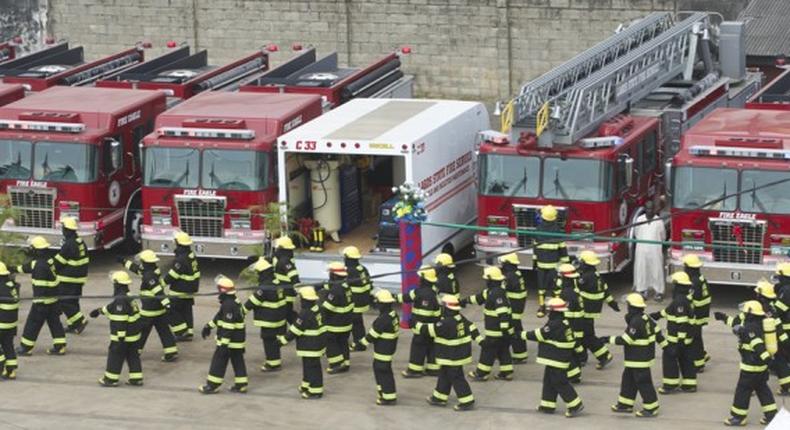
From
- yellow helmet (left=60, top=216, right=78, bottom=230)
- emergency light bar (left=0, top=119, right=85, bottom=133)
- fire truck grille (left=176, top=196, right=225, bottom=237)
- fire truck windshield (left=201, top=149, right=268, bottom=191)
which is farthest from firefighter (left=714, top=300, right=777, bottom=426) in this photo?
emergency light bar (left=0, top=119, right=85, bottom=133)

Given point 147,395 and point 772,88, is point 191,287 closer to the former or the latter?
point 147,395

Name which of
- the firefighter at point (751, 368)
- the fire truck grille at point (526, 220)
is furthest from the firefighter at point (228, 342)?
the firefighter at point (751, 368)

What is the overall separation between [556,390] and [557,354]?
408 mm

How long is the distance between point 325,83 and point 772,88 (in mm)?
6250

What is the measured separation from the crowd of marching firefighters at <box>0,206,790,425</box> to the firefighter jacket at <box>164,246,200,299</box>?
11 mm

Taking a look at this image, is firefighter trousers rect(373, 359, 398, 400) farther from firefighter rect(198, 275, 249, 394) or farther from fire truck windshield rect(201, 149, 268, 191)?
fire truck windshield rect(201, 149, 268, 191)

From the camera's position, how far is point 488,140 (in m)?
23.1

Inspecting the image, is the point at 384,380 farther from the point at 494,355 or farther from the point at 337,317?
the point at 494,355

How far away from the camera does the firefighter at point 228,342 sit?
1952 centimetres

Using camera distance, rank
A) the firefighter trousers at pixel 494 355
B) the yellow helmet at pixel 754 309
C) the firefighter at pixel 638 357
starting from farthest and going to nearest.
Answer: the firefighter trousers at pixel 494 355, the firefighter at pixel 638 357, the yellow helmet at pixel 754 309

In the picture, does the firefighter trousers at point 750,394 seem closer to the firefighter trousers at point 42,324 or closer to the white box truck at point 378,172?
the white box truck at point 378,172

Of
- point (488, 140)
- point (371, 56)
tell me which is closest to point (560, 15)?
point (371, 56)

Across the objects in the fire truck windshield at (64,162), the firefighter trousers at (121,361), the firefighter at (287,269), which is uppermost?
the fire truck windshield at (64,162)

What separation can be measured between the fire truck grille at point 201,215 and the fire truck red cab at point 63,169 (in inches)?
50.1
